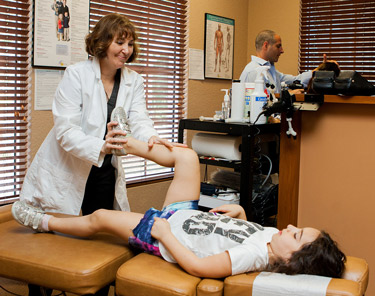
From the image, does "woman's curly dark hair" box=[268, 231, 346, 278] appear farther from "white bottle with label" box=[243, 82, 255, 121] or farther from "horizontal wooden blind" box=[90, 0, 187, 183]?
"horizontal wooden blind" box=[90, 0, 187, 183]

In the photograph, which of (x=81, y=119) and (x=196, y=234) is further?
(x=81, y=119)

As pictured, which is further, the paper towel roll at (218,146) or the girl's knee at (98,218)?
the paper towel roll at (218,146)

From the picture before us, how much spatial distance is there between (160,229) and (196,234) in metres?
0.13

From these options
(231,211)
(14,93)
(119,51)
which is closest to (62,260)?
(231,211)

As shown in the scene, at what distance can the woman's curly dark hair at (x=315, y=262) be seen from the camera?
147cm

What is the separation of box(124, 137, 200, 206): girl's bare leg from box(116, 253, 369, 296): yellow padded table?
36 centimetres

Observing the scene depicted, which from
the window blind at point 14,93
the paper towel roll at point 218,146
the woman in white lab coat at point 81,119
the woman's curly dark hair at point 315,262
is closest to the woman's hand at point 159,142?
the woman in white lab coat at point 81,119

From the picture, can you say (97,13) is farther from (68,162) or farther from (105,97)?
(68,162)

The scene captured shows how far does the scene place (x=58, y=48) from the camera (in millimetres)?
2725

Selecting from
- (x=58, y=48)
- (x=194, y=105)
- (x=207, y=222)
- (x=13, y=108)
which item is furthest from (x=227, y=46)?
(x=207, y=222)

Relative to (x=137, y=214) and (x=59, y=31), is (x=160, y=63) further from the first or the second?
(x=137, y=214)

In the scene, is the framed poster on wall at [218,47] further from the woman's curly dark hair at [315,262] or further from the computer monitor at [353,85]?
the woman's curly dark hair at [315,262]

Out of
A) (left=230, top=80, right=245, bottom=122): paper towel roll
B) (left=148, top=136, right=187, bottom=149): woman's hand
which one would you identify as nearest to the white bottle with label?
(left=230, top=80, right=245, bottom=122): paper towel roll

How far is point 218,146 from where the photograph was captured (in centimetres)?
275
